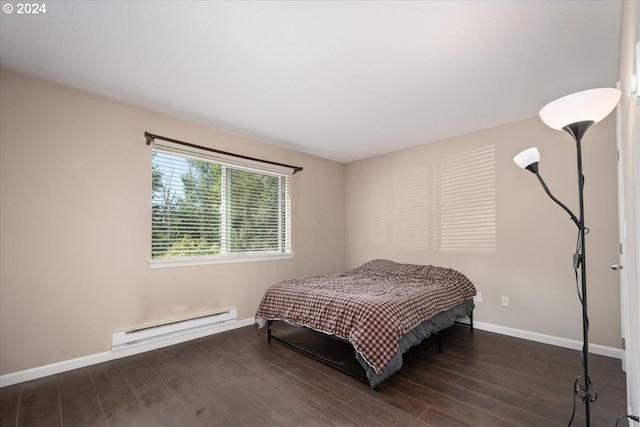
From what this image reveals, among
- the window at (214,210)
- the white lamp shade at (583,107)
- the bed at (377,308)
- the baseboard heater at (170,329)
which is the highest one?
the white lamp shade at (583,107)

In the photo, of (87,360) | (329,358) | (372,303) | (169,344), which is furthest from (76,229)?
(372,303)

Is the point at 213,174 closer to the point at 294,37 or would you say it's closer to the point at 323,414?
the point at 294,37

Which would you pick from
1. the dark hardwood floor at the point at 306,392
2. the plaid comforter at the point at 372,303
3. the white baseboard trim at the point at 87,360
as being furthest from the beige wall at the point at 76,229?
the plaid comforter at the point at 372,303

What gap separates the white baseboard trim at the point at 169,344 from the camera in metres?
2.29

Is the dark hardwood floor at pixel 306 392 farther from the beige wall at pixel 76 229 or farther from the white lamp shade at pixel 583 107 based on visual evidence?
the white lamp shade at pixel 583 107

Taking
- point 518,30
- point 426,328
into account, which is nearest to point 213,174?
point 426,328

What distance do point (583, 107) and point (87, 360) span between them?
3.87 m

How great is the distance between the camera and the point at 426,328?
2564mm

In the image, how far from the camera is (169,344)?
9.89ft

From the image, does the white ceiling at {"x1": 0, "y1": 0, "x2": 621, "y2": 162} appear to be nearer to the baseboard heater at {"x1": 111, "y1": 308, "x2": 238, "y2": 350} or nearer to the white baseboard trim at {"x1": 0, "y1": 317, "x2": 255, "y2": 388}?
the baseboard heater at {"x1": 111, "y1": 308, "x2": 238, "y2": 350}

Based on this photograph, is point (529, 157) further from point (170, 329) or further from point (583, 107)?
point (170, 329)

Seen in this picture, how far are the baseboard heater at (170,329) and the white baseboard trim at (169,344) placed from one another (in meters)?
0.05

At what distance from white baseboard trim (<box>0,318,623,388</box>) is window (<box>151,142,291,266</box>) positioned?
0.79 m

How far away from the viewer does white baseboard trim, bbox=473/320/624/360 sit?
2.68m
